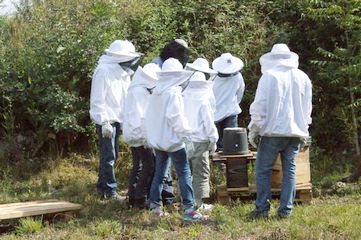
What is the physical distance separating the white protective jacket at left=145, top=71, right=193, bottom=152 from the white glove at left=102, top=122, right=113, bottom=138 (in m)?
0.97

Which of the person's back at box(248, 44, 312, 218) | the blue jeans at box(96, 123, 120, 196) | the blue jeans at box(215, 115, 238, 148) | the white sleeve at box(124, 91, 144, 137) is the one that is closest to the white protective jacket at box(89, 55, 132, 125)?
the blue jeans at box(96, 123, 120, 196)

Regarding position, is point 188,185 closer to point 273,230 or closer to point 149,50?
point 273,230

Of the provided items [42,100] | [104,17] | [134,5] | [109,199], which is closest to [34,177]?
[42,100]

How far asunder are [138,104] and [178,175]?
107cm

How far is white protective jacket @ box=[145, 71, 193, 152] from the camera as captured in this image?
7.07 metres

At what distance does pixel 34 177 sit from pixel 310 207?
188 inches

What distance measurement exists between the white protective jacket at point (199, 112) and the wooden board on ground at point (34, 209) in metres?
1.80

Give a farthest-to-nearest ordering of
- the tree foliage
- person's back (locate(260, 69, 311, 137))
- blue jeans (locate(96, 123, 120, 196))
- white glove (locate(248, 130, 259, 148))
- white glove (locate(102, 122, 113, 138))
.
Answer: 1. the tree foliage
2. blue jeans (locate(96, 123, 120, 196))
3. white glove (locate(102, 122, 113, 138))
4. white glove (locate(248, 130, 259, 148))
5. person's back (locate(260, 69, 311, 137))

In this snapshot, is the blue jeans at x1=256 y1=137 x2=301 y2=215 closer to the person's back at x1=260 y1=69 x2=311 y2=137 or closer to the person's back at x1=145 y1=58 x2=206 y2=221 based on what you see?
the person's back at x1=260 y1=69 x2=311 y2=137

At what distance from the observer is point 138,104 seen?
25.2 ft

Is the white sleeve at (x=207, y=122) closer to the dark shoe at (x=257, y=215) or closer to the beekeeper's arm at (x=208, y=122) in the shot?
the beekeeper's arm at (x=208, y=122)

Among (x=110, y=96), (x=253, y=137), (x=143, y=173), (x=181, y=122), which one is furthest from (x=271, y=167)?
(x=110, y=96)

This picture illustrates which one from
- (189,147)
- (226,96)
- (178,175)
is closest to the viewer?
(178,175)

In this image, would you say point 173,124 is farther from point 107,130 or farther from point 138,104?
point 107,130
